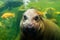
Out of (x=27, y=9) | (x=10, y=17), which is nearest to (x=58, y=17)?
(x=27, y=9)

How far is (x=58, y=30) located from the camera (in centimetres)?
185

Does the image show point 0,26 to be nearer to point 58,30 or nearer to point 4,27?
point 4,27

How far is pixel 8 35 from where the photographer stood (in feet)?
6.33

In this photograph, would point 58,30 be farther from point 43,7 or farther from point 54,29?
point 43,7

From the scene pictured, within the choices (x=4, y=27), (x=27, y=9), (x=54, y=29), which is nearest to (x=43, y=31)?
(x=54, y=29)

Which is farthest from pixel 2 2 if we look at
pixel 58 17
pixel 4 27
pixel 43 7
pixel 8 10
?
pixel 58 17

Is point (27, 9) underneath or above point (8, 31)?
above

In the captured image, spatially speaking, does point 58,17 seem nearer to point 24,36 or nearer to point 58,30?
point 58,30

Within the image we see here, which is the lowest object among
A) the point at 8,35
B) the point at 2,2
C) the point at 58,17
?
the point at 8,35

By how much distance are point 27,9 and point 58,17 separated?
0.81ft

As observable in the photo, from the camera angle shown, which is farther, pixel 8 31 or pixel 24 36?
pixel 8 31

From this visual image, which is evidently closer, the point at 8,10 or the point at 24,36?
the point at 24,36

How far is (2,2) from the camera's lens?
6.36ft

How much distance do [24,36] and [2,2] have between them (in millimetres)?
345
